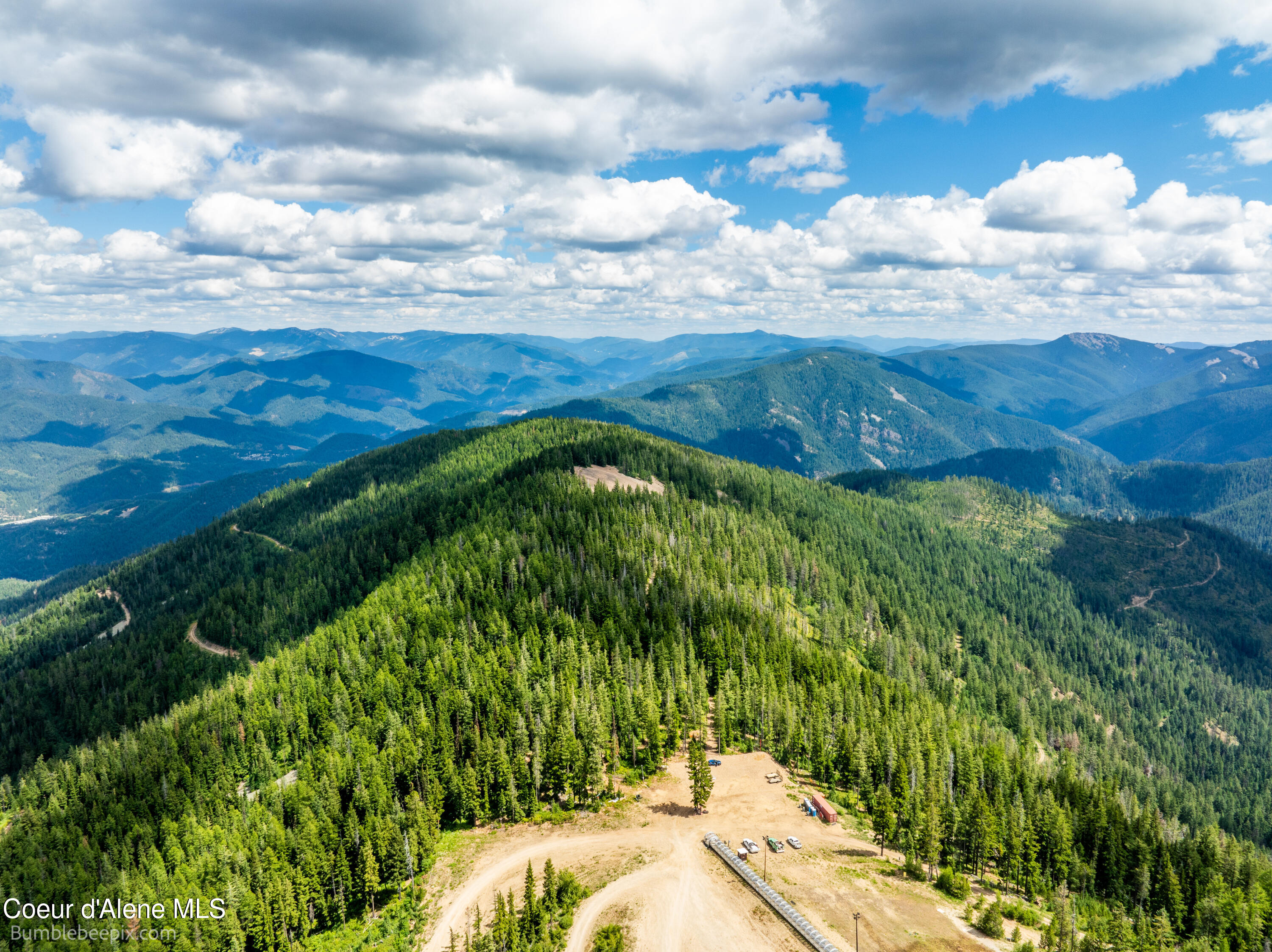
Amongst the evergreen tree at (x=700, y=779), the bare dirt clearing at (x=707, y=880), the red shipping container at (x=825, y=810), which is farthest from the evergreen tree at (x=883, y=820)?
the evergreen tree at (x=700, y=779)

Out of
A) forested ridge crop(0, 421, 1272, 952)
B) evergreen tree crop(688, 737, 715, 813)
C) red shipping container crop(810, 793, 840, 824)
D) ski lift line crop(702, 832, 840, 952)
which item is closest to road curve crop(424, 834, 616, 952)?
forested ridge crop(0, 421, 1272, 952)

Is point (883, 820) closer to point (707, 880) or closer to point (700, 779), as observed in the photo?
point (700, 779)

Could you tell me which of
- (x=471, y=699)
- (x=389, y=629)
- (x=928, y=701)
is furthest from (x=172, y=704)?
(x=928, y=701)

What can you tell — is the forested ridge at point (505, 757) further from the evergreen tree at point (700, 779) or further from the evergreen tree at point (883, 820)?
the evergreen tree at point (700, 779)

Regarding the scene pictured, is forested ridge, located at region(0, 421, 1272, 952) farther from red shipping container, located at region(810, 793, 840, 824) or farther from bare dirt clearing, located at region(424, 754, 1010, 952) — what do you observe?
bare dirt clearing, located at region(424, 754, 1010, 952)

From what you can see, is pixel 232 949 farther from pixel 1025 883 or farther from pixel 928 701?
pixel 928 701
